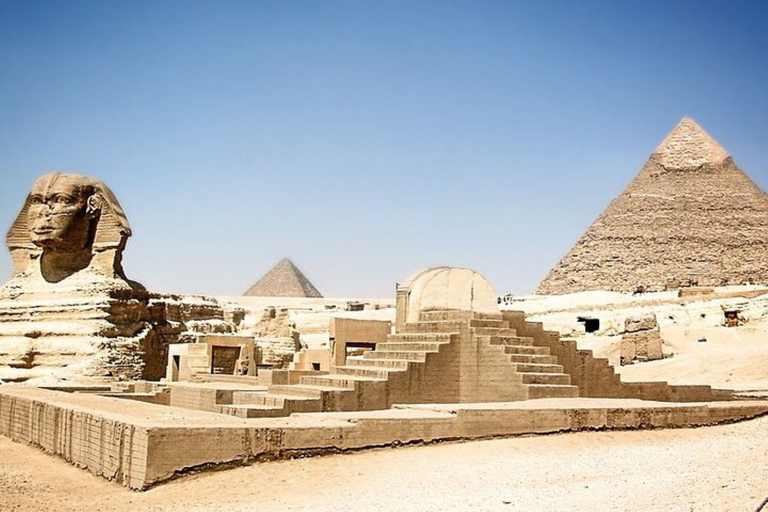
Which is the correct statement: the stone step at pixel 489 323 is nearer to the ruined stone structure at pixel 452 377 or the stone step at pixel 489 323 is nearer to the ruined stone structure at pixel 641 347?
the ruined stone structure at pixel 452 377

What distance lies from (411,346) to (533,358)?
68.1 inches

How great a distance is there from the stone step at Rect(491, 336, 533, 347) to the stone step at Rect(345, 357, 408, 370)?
1.29m

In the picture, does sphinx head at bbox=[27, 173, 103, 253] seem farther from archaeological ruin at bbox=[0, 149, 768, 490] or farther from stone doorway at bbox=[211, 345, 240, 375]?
stone doorway at bbox=[211, 345, 240, 375]

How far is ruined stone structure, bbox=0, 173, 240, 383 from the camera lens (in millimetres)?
18312

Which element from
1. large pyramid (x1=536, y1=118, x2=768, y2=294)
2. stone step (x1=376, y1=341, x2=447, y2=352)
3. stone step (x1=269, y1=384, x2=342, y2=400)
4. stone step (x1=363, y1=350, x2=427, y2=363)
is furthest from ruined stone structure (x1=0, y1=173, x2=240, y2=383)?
large pyramid (x1=536, y1=118, x2=768, y2=294)

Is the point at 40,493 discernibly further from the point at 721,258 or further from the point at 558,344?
the point at 721,258

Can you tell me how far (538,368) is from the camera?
13305mm

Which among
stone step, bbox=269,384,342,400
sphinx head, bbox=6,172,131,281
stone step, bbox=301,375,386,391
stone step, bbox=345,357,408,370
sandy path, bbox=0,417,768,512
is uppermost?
sphinx head, bbox=6,172,131,281

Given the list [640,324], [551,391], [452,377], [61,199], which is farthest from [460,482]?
[640,324]

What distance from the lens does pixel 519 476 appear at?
8500mm

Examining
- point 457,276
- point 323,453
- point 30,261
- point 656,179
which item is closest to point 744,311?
point 457,276

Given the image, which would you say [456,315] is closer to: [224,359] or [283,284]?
[224,359]

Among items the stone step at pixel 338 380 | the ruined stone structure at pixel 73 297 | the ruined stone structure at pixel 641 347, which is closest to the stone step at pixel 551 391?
the stone step at pixel 338 380

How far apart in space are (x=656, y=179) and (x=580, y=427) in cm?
10370
